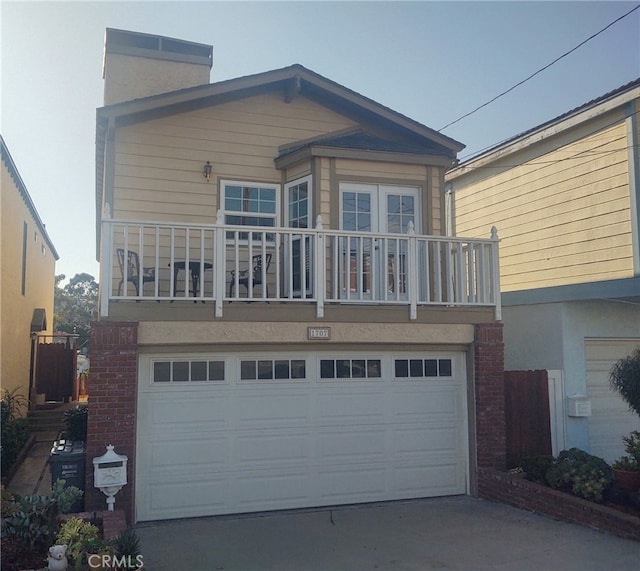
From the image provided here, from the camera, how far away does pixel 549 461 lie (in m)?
8.56

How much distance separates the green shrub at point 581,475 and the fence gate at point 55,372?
43.0 ft

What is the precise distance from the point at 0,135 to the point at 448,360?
879 cm

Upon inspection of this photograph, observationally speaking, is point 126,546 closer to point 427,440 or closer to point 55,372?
point 427,440

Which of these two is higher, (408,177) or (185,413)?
(408,177)

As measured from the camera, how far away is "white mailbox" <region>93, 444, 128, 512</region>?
707 cm

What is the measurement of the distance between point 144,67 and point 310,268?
5330mm

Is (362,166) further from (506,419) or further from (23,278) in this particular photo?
(23,278)

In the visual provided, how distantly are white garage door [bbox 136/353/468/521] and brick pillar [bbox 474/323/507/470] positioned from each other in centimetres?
28

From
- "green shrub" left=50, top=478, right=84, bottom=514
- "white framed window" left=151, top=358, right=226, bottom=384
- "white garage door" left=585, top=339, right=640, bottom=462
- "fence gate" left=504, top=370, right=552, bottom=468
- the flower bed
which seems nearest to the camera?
"green shrub" left=50, top=478, right=84, bottom=514

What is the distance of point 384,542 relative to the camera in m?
7.03

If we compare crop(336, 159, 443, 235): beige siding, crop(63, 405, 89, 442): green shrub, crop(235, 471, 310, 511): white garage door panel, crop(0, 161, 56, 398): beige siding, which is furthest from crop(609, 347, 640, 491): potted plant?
crop(0, 161, 56, 398): beige siding

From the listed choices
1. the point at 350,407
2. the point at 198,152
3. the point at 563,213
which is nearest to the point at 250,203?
the point at 198,152

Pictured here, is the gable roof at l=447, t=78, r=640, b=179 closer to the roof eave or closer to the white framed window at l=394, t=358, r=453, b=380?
the roof eave

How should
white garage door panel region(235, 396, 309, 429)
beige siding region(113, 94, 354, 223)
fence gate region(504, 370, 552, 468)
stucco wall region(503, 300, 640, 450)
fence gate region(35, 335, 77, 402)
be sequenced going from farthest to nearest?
fence gate region(35, 335, 77, 402)
stucco wall region(503, 300, 640, 450)
beige siding region(113, 94, 354, 223)
fence gate region(504, 370, 552, 468)
white garage door panel region(235, 396, 309, 429)
